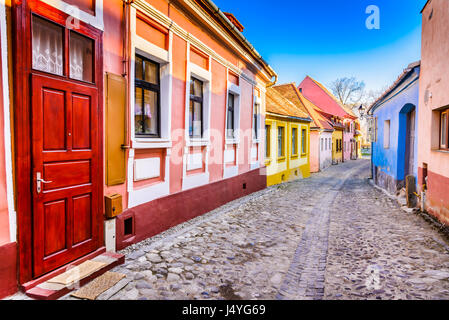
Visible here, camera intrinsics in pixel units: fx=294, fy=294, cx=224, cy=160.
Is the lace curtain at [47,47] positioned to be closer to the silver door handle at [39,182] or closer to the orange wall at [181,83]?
the orange wall at [181,83]

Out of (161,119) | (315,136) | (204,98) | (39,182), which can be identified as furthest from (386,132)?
(39,182)

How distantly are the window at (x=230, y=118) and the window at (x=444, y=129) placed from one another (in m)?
5.36

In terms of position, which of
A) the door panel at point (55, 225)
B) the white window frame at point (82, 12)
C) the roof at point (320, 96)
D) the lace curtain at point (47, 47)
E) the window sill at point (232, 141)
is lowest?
the door panel at point (55, 225)

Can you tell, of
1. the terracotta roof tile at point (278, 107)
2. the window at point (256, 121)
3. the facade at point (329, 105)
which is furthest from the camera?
the facade at point (329, 105)

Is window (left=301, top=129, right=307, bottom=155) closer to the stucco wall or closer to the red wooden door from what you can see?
the stucco wall

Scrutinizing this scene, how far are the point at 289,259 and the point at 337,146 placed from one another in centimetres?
3006

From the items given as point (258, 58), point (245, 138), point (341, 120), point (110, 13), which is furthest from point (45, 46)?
point (341, 120)

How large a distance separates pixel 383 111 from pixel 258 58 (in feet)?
20.3

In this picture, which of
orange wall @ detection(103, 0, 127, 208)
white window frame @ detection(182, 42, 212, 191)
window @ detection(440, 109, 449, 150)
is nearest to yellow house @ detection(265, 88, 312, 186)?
white window frame @ detection(182, 42, 212, 191)

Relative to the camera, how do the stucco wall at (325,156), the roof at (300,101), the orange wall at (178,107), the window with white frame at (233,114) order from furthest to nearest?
the stucco wall at (325,156)
the roof at (300,101)
the window with white frame at (233,114)
the orange wall at (178,107)

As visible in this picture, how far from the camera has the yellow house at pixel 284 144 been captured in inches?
531

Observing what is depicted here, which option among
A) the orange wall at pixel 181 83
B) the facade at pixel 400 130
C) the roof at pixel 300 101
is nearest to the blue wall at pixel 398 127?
the facade at pixel 400 130
